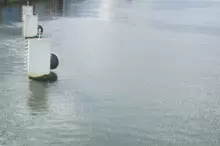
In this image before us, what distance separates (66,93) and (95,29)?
13.4 metres

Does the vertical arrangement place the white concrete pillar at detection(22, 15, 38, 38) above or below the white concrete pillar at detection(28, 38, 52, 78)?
below

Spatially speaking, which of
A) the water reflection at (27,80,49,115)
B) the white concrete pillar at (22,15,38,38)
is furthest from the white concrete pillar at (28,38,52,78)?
the white concrete pillar at (22,15,38,38)

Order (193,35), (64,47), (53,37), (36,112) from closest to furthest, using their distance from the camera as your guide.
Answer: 1. (36,112)
2. (64,47)
3. (53,37)
4. (193,35)

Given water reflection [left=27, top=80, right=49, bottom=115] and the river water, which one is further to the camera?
water reflection [left=27, top=80, right=49, bottom=115]

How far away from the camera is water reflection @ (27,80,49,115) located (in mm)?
8030

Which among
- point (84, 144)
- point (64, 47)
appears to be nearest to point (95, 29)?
point (64, 47)

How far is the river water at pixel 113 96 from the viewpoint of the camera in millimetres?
6906

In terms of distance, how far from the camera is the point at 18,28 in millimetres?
20234

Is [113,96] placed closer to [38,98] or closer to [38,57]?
[38,98]

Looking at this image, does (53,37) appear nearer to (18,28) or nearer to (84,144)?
(18,28)

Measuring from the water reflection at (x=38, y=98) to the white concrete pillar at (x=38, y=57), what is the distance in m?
0.31

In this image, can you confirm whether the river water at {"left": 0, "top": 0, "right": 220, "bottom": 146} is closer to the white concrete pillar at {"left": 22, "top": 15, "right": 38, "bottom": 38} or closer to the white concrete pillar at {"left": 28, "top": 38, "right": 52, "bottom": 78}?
the white concrete pillar at {"left": 28, "top": 38, "right": 52, "bottom": 78}

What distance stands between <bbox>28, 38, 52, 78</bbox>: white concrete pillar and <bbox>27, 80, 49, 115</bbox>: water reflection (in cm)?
31

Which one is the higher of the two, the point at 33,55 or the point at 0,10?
the point at 33,55
